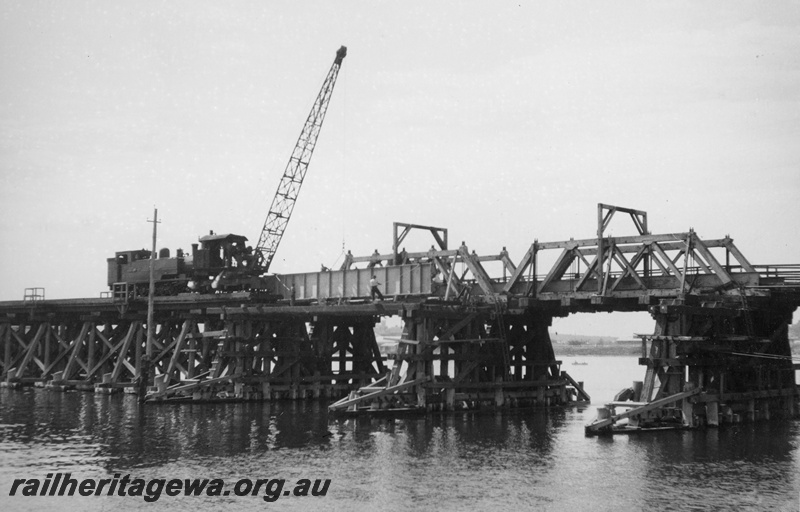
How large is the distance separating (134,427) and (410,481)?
1724cm

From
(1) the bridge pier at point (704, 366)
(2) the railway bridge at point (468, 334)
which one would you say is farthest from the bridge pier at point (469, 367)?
(1) the bridge pier at point (704, 366)

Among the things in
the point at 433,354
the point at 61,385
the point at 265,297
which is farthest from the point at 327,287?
the point at 61,385

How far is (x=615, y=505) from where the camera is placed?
22453mm

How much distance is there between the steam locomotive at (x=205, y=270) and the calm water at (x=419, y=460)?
14.5 meters

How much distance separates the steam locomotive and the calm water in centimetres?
1445

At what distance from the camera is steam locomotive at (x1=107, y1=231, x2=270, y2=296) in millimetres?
55906

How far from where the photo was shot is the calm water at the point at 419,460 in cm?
2308

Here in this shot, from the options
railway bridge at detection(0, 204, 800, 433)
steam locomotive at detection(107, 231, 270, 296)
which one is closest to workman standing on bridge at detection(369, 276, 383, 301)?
railway bridge at detection(0, 204, 800, 433)

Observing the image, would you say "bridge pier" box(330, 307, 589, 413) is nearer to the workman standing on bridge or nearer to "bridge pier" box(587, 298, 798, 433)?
the workman standing on bridge

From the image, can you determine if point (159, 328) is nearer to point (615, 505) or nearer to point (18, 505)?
point (18, 505)

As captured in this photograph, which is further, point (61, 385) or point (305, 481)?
point (61, 385)

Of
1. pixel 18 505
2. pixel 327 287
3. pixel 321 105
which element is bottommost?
pixel 18 505

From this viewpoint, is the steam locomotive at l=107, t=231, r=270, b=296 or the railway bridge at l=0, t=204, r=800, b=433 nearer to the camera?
the railway bridge at l=0, t=204, r=800, b=433

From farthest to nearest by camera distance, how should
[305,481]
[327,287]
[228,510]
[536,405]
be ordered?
[327,287], [536,405], [305,481], [228,510]
